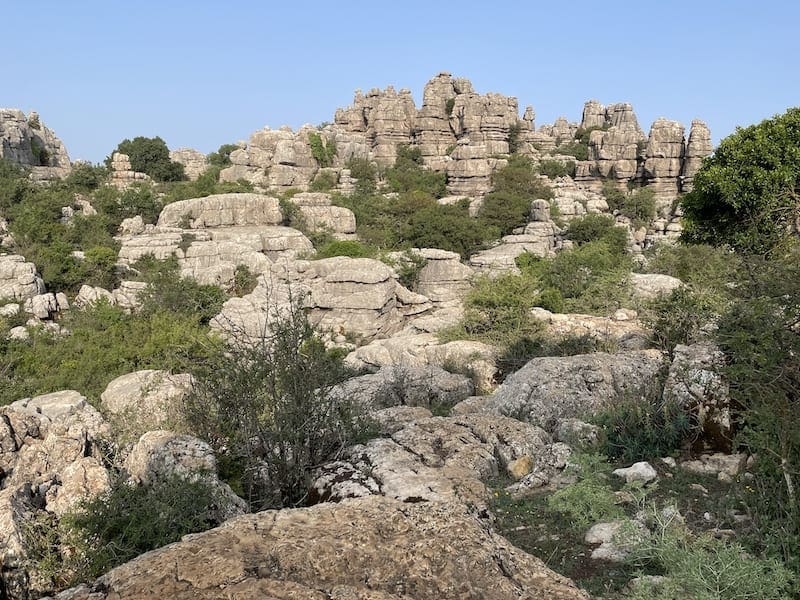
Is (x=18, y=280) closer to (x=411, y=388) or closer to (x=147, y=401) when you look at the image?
(x=147, y=401)

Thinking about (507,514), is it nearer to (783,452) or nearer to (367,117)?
(783,452)

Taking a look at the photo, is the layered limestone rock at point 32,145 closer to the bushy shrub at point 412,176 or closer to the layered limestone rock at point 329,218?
the layered limestone rock at point 329,218

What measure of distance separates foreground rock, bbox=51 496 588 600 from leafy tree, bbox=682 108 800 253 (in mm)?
11662

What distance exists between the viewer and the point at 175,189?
3403cm

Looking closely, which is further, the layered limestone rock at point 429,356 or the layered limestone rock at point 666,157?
the layered limestone rock at point 666,157

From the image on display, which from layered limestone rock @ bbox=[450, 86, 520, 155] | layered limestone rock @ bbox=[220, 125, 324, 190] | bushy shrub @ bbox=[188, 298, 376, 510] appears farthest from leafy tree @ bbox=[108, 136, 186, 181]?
bushy shrub @ bbox=[188, 298, 376, 510]

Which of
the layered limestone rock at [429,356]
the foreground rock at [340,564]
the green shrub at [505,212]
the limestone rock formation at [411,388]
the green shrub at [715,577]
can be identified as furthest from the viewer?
the green shrub at [505,212]

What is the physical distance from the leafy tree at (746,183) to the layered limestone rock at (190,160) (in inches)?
1434

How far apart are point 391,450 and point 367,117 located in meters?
46.8

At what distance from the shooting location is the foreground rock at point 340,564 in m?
1.88

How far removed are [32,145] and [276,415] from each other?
4975 cm

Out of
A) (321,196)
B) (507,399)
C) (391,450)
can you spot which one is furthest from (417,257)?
(391,450)

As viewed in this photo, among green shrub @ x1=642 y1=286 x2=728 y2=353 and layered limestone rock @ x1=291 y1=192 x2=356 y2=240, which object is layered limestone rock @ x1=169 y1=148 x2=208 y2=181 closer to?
layered limestone rock @ x1=291 y1=192 x2=356 y2=240

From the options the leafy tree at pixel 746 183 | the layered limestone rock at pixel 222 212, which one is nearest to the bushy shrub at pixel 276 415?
the leafy tree at pixel 746 183
